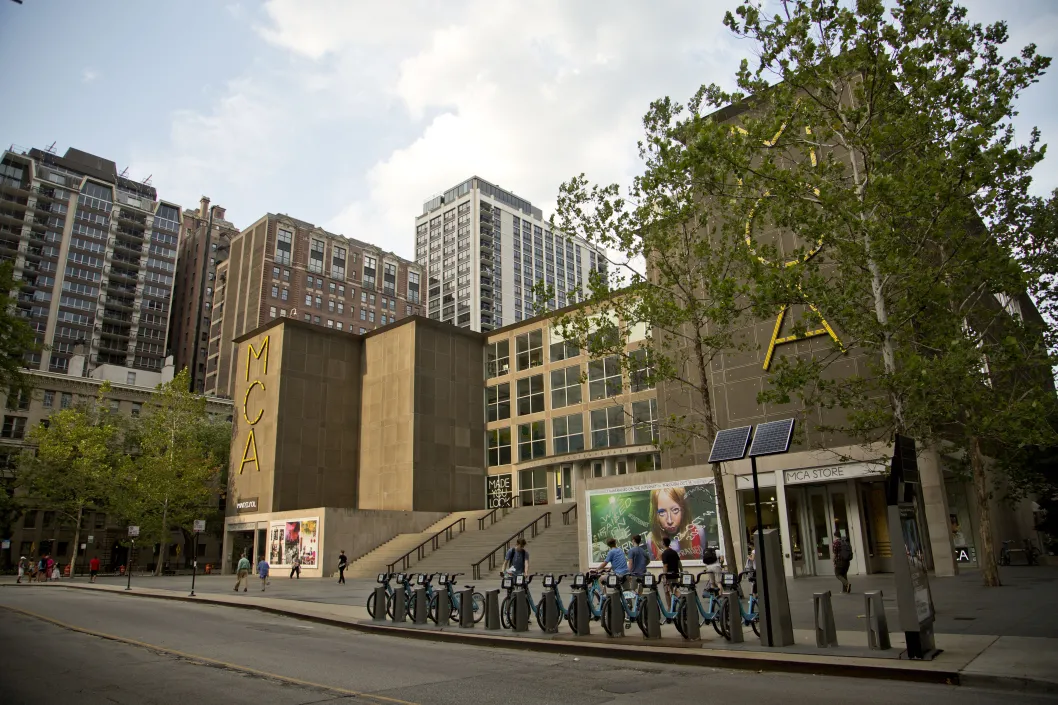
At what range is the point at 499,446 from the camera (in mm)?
50250

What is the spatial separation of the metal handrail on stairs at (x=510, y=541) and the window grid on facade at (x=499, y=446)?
12488mm

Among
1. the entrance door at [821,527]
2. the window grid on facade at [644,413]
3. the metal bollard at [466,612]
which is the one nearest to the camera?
the metal bollard at [466,612]

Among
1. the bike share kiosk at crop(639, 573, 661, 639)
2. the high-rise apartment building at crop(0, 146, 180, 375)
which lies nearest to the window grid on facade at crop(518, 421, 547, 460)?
the bike share kiosk at crop(639, 573, 661, 639)

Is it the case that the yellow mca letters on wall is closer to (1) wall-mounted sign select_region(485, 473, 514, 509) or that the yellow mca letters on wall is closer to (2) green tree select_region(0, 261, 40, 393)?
(1) wall-mounted sign select_region(485, 473, 514, 509)

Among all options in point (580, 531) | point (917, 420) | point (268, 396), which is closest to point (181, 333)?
point (268, 396)

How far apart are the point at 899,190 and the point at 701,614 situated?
1010 centimetres

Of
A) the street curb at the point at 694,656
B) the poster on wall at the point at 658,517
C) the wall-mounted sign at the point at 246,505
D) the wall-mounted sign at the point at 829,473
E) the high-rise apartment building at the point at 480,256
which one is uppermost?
the high-rise apartment building at the point at 480,256

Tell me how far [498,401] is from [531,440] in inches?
181

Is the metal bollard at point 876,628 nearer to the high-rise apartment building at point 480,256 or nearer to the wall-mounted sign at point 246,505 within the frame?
the wall-mounted sign at point 246,505

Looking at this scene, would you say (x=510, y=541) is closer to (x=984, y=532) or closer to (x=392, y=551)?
(x=392, y=551)

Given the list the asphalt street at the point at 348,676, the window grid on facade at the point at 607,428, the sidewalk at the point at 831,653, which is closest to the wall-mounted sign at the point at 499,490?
the window grid on facade at the point at 607,428

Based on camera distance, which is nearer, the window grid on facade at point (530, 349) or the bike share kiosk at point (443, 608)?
the bike share kiosk at point (443, 608)

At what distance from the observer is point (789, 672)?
9047mm

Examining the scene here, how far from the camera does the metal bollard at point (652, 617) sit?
1134 cm
